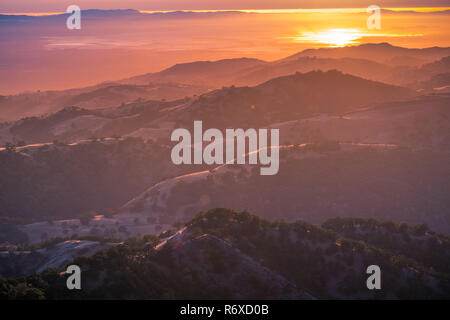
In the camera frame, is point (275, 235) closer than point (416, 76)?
Yes

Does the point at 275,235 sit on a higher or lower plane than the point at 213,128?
lower

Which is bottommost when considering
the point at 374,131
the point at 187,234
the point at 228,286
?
the point at 228,286

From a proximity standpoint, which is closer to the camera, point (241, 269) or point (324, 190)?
point (241, 269)

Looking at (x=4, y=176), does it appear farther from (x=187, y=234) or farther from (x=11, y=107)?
(x=11, y=107)

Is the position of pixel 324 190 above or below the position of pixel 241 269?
above

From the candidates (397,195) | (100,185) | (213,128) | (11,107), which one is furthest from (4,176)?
(11,107)

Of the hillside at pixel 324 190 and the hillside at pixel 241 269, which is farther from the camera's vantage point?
the hillside at pixel 324 190

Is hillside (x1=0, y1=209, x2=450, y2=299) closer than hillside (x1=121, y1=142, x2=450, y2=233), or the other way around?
hillside (x1=0, y1=209, x2=450, y2=299)
